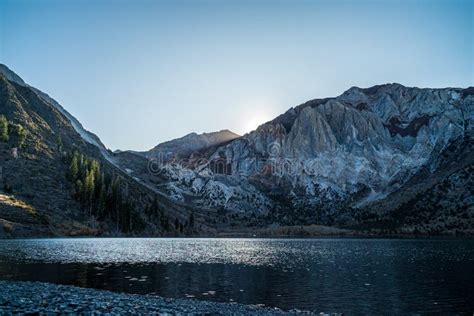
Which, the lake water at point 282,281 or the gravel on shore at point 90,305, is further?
the lake water at point 282,281

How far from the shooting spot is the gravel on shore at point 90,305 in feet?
107

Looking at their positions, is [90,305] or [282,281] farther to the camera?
[282,281]

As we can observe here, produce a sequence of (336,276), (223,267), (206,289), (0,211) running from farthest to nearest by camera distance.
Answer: (0,211) < (223,267) < (336,276) < (206,289)

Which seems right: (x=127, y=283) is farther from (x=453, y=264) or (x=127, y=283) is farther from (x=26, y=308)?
(x=453, y=264)

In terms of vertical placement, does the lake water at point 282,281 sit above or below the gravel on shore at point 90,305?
below

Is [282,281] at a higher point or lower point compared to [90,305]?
lower

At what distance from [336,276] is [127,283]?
3463 centimetres

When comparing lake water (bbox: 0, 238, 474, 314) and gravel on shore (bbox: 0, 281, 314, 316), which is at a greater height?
gravel on shore (bbox: 0, 281, 314, 316)

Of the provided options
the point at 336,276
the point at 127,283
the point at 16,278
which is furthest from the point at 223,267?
the point at 16,278

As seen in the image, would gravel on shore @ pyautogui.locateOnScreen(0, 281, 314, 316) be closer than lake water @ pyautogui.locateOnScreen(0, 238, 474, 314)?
Yes

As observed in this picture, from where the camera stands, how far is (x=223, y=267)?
84.1 m

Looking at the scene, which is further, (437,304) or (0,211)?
(0,211)

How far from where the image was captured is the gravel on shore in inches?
1287

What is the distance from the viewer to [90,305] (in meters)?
35.4
